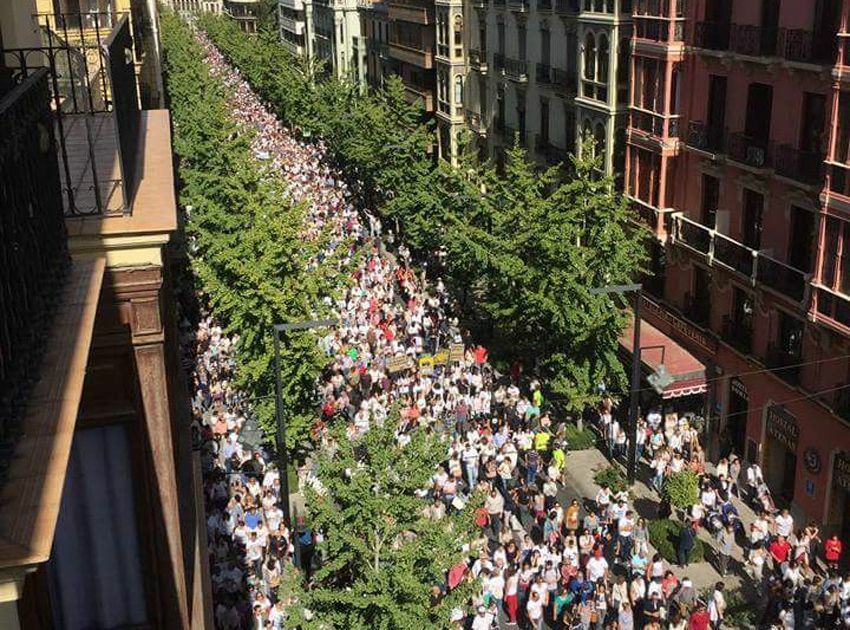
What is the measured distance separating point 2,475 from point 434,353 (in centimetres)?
3214

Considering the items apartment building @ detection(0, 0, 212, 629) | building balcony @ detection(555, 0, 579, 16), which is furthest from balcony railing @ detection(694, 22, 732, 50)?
apartment building @ detection(0, 0, 212, 629)

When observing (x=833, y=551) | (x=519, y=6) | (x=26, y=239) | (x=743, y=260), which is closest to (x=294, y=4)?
(x=519, y=6)

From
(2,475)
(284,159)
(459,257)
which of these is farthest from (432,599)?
(284,159)

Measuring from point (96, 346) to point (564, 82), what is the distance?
124 feet

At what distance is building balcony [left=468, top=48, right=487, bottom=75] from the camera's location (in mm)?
52562

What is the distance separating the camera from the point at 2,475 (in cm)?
310

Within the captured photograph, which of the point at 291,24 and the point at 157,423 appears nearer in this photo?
the point at 157,423

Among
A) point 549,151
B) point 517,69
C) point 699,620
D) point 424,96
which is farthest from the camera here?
point 424,96

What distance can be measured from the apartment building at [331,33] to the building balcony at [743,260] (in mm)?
59001

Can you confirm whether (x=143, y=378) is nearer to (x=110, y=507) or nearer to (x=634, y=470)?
(x=110, y=507)

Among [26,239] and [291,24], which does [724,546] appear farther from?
[291,24]

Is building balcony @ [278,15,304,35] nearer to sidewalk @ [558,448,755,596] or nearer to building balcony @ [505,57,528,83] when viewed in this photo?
building balcony @ [505,57,528,83]

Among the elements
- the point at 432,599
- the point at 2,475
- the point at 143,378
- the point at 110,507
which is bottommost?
the point at 432,599

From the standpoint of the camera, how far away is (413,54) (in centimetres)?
6500
